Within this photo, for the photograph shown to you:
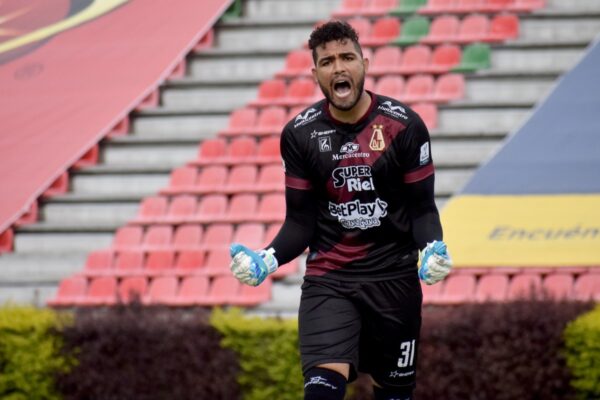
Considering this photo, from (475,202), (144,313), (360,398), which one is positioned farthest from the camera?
(475,202)

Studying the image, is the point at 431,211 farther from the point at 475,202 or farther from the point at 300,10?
the point at 300,10

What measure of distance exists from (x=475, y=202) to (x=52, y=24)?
5.00 metres

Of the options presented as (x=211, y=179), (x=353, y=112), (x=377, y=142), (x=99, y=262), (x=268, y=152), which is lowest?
(x=99, y=262)

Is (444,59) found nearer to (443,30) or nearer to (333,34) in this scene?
(443,30)

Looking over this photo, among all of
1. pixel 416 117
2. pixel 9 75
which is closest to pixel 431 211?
pixel 416 117

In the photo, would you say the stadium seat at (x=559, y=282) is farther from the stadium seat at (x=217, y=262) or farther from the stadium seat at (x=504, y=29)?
the stadium seat at (x=504, y=29)

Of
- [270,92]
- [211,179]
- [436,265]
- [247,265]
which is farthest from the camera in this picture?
[270,92]

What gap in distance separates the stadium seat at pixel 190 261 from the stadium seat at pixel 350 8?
9.78 feet

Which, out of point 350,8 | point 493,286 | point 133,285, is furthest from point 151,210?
point 493,286

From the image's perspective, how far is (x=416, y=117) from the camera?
5469mm

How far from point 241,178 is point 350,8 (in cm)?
226

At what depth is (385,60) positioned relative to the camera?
11648 mm

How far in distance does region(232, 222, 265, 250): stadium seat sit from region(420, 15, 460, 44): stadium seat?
2.58 meters

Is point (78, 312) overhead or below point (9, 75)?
below
